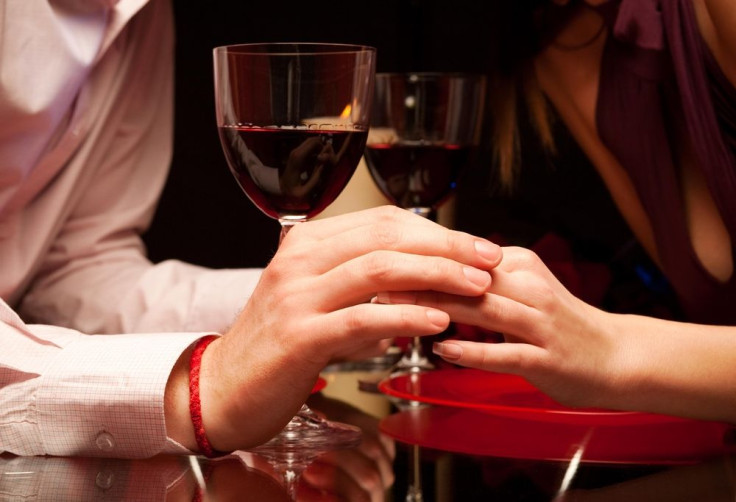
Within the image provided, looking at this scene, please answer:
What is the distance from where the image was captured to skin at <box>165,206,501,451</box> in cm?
68

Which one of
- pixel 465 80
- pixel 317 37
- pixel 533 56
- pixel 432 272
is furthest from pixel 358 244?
pixel 317 37

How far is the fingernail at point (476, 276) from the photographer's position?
26.8 inches

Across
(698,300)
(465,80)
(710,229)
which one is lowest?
(698,300)

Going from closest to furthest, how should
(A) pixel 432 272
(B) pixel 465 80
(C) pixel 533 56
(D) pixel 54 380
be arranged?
1. (A) pixel 432 272
2. (D) pixel 54 380
3. (B) pixel 465 80
4. (C) pixel 533 56

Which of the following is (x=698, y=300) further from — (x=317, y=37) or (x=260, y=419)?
(x=317, y=37)

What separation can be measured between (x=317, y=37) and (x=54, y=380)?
1342 millimetres

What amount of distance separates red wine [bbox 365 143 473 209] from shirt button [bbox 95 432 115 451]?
17.5 inches

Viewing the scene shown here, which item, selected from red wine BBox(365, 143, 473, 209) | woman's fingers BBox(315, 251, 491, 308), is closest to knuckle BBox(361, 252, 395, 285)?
woman's fingers BBox(315, 251, 491, 308)

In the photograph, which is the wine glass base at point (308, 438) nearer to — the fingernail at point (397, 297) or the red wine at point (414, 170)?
the fingernail at point (397, 297)

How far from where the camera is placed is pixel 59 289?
1368 mm

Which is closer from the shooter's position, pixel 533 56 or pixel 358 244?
pixel 358 244

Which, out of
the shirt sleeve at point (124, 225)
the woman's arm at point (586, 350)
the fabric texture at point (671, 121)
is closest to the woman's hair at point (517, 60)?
the fabric texture at point (671, 121)

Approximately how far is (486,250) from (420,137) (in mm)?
400

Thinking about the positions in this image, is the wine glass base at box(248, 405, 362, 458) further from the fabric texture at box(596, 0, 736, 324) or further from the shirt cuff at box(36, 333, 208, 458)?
the fabric texture at box(596, 0, 736, 324)
